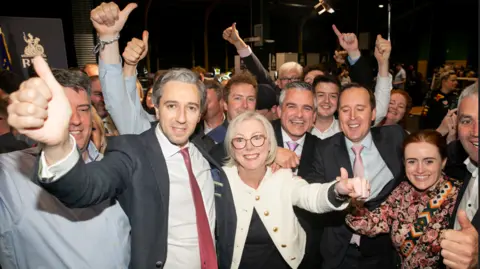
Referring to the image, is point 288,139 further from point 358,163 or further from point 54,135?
point 54,135

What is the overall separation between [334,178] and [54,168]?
1.73m

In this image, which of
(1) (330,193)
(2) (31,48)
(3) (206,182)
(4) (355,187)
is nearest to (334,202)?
(1) (330,193)

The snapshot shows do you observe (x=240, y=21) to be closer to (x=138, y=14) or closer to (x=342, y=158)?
(x=138, y=14)

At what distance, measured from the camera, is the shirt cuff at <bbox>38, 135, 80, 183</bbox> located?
1.04 m

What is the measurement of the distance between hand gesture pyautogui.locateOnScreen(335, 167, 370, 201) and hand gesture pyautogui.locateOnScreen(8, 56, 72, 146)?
1153mm

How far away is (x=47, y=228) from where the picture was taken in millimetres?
1428

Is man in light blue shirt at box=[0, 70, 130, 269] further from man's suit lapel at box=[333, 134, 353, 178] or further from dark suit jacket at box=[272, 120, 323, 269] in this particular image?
man's suit lapel at box=[333, 134, 353, 178]

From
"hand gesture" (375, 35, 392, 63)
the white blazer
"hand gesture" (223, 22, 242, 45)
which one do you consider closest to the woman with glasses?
the white blazer

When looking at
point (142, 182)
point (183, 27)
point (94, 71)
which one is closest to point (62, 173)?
point (142, 182)

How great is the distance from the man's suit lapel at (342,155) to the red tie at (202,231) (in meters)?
1.07

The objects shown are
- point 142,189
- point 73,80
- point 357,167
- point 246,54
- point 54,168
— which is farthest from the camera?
point 246,54

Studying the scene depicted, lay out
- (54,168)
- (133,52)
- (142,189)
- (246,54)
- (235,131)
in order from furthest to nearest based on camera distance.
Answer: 1. (246,54)
2. (133,52)
3. (235,131)
4. (142,189)
5. (54,168)

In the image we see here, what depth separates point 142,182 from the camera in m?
1.54

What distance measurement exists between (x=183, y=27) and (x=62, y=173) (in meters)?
18.1
